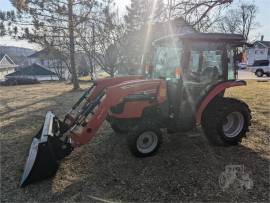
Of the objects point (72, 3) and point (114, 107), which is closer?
point (114, 107)

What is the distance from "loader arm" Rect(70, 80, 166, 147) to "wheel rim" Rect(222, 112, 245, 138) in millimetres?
1382

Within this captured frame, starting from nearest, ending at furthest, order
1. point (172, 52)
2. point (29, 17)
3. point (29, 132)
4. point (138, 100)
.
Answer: point (138, 100), point (172, 52), point (29, 132), point (29, 17)

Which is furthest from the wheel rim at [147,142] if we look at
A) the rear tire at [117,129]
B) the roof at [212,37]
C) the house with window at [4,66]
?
the house with window at [4,66]

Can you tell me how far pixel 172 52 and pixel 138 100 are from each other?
1.11 metres

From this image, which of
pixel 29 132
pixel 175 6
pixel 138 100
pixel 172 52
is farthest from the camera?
pixel 175 6

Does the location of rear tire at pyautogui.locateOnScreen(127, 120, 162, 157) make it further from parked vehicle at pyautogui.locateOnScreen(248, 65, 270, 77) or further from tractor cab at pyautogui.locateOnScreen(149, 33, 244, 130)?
parked vehicle at pyautogui.locateOnScreen(248, 65, 270, 77)

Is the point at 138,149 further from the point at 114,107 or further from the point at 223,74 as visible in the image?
the point at 223,74

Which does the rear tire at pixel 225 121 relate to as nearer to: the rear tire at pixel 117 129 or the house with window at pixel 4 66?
the rear tire at pixel 117 129

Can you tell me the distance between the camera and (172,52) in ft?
16.5

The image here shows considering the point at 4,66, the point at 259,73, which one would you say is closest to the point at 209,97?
the point at 259,73

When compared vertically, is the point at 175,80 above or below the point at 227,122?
above

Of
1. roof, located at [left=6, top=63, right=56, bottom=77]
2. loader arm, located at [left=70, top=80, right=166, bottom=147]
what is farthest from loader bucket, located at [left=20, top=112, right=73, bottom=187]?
roof, located at [left=6, top=63, right=56, bottom=77]

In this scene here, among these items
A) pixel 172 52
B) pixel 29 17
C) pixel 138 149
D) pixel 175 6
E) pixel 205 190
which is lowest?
pixel 205 190

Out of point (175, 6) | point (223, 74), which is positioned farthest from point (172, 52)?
point (175, 6)
